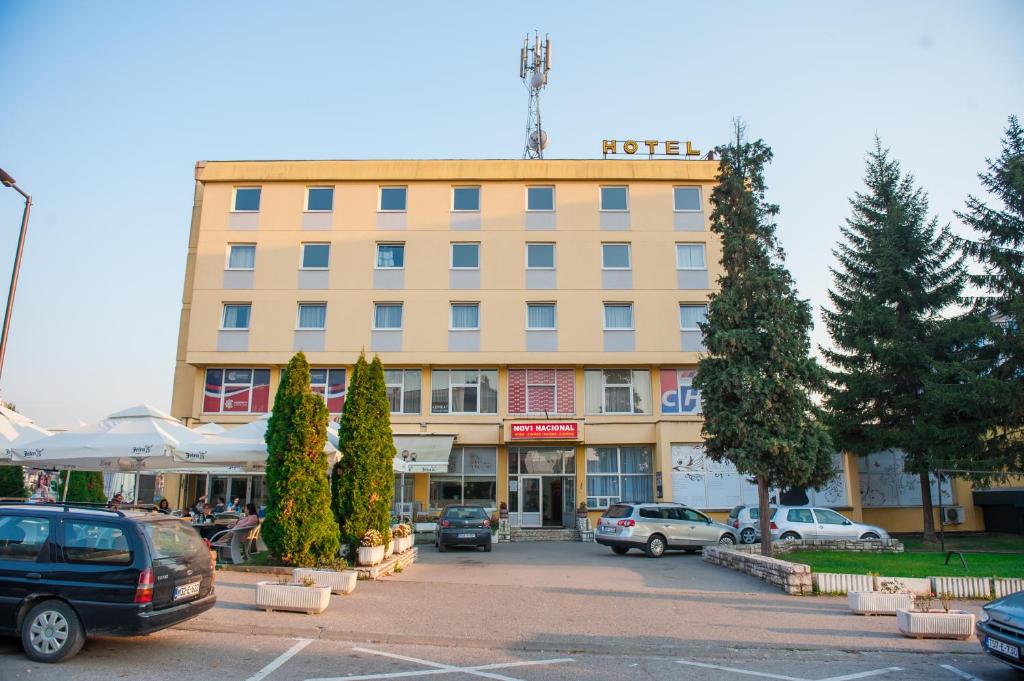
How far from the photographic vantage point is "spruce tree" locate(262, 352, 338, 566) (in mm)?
13461

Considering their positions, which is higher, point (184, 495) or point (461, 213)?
point (461, 213)

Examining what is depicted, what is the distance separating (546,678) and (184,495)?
26.5 metres

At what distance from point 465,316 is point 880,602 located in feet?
69.5

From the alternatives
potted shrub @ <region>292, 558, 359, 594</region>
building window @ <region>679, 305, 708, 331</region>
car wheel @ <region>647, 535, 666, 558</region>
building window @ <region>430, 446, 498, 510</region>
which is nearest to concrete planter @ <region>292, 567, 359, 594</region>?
potted shrub @ <region>292, 558, 359, 594</region>

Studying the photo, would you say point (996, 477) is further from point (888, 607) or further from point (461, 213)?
point (461, 213)

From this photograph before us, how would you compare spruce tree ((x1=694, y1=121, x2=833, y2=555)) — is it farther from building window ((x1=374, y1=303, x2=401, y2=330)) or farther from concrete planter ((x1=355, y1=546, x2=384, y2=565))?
building window ((x1=374, y1=303, x2=401, y2=330))

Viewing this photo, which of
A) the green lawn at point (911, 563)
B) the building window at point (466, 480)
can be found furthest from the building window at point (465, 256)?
the green lawn at point (911, 563)

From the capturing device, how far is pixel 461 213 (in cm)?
3125

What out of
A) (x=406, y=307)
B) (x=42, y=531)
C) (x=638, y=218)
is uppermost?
(x=638, y=218)

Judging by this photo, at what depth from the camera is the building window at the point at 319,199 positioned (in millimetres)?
31297

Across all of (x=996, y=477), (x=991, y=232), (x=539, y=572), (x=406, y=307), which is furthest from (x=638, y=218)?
(x=539, y=572)

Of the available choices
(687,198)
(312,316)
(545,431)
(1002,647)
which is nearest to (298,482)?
(1002,647)

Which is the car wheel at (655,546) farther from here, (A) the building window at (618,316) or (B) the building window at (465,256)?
(B) the building window at (465,256)

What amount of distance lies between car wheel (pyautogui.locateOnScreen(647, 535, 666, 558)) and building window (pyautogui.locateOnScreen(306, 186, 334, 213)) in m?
20.0
